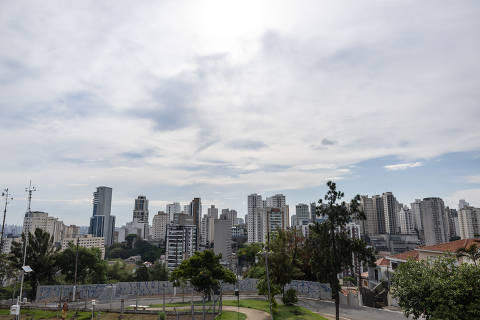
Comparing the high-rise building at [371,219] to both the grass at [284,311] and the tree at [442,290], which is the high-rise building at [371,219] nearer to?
the grass at [284,311]

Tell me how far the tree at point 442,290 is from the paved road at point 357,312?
1577 centimetres

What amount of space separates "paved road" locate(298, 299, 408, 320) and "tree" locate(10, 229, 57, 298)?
39651mm

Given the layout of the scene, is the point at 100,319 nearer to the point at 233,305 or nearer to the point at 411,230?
the point at 233,305

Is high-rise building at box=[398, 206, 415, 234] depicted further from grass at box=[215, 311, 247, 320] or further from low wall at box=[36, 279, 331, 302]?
grass at box=[215, 311, 247, 320]

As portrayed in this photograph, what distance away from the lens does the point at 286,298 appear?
4012 cm

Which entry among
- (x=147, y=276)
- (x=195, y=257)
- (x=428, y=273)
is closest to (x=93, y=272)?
(x=147, y=276)

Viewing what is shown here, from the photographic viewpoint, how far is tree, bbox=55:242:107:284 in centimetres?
5466

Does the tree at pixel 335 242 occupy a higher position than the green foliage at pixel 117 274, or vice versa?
the tree at pixel 335 242

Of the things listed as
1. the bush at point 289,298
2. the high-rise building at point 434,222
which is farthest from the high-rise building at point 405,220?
the bush at point 289,298

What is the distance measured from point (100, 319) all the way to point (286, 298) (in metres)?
22.1

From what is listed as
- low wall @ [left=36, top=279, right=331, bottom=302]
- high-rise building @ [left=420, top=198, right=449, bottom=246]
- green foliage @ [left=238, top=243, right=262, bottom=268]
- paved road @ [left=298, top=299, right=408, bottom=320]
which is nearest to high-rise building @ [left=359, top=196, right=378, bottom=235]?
high-rise building @ [left=420, top=198, right=449, bottom=246]

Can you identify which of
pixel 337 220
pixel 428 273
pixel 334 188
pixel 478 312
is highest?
pixel 334 188

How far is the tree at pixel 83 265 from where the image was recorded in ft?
179

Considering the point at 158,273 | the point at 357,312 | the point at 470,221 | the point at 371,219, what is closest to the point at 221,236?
the point at 158,273
